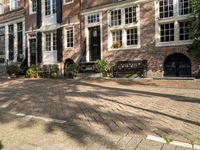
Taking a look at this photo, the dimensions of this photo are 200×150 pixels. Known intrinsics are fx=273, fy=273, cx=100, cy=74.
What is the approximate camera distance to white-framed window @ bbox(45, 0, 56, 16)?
21.0 metres

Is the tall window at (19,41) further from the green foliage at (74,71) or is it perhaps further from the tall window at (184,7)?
the tall window at (184,7)

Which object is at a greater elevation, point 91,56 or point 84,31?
point 84,31

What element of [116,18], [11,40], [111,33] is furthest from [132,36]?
[11,40]

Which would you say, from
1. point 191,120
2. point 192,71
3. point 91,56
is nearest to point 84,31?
point 91,56

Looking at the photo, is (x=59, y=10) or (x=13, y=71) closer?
(x=59, y=10)

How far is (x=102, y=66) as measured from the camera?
16391mm

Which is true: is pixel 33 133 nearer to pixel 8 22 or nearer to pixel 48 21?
pixel 48 21

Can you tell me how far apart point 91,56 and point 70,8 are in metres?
3.98

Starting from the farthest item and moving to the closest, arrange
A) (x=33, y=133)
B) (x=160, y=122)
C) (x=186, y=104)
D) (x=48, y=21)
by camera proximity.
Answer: (x=48, y=21) < (x=186, y=104) < (x=160, y=122) < (x=33, y=133)

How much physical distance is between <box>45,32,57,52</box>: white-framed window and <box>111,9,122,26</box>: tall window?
5612 millimetres

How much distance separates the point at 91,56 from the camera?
61.2 ft

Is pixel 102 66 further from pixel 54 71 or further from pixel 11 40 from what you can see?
pixel 11 40

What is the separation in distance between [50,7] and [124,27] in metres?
7.37

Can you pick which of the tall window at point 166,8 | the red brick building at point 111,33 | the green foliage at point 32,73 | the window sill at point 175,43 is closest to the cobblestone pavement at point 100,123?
the window sill at point 175,43
